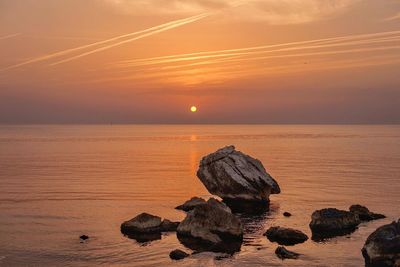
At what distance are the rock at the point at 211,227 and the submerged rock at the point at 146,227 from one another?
6.79 feet

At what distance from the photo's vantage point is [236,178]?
55250 millimetres

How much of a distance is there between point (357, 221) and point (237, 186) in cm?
1478

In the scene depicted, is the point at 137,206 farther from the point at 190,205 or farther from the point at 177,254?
the point at 177,254

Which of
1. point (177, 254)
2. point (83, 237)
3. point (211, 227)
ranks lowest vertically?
point (83, 237)

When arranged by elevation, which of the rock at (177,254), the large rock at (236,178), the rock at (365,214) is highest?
the large rock at (236,178)

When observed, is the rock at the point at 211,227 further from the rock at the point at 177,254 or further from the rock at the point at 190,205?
the rock at the point at 190,205

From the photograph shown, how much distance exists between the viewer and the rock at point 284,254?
34312 mm

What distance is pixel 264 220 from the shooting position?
46844mm

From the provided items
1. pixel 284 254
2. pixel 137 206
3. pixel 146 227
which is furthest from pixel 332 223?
pixel 137 206

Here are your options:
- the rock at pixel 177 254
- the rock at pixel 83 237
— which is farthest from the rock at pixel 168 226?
the rock at pixel 177 254

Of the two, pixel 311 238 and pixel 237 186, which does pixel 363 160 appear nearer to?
pixel 237 186

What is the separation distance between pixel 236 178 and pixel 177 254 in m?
22.1

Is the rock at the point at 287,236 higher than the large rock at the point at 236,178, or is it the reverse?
the large rock at the point at 236,178

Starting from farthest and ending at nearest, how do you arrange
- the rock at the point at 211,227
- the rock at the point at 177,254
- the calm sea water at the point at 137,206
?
1. the rock at the point at 211,227
2. the calm sea water at the point at 137,206
3. the rock at the point at 177,254
